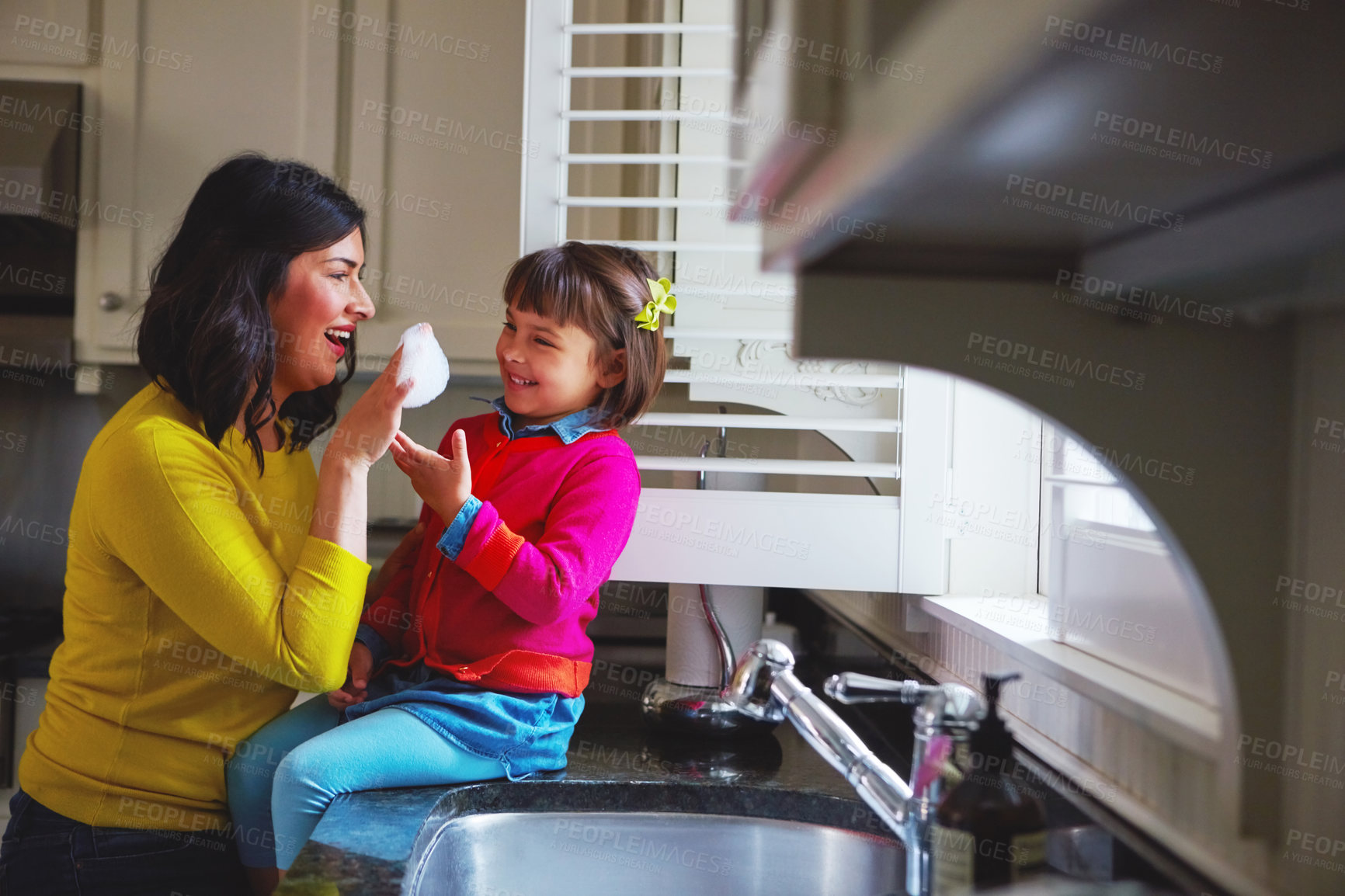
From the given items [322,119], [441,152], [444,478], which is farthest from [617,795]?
[322,119]

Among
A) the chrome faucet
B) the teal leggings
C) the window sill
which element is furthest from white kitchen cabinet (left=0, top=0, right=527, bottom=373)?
the chrome faucet

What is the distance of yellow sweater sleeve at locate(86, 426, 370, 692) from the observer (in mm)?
851

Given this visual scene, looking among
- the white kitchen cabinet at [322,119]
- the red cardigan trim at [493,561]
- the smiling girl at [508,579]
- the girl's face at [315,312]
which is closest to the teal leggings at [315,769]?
the smiling girl at [508,579]

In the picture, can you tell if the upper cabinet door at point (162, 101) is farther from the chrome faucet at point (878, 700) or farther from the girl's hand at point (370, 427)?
the chrome faucet at point (878, 700)

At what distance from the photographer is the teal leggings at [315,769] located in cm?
85

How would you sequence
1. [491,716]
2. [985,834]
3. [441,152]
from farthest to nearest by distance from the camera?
[441,152] < [491,716] < [985,834]

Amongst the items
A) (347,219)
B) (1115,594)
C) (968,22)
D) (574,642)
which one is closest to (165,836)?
(574,642)

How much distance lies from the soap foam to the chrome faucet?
0.43 m

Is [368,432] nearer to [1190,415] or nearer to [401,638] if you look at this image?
[401,638]

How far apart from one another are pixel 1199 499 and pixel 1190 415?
0.02 m

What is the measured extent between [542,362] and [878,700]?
53cm

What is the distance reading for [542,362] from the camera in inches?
40.4

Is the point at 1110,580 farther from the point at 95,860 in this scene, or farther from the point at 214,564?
the point at 95,860

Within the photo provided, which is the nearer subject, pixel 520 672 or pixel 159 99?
pixel 520 672
